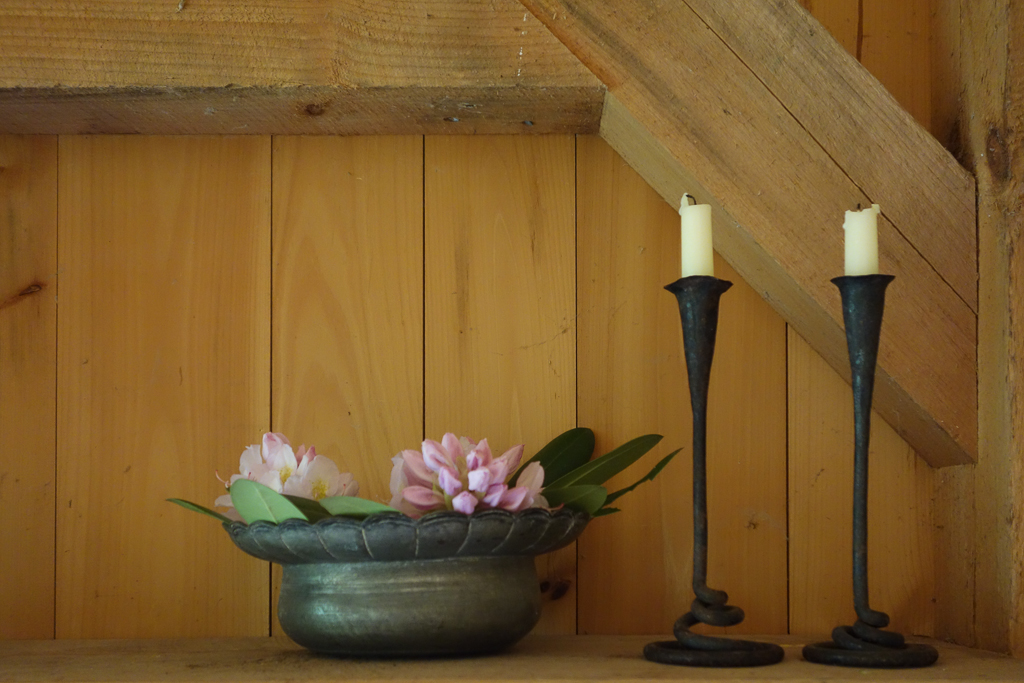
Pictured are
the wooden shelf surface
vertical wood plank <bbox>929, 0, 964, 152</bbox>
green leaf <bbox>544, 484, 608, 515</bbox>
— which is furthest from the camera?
vertical wood plank <bbox>929, 0, 964, 152</bbox>

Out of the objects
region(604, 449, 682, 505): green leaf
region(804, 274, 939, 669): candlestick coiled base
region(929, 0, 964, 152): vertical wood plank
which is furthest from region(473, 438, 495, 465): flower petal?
region(929, 0, 964, 152): vertical wood plank

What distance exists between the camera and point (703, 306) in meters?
0.66

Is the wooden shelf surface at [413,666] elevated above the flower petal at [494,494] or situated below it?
below

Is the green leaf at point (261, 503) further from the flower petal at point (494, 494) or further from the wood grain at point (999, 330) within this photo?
the wood grain at point (999, 330)

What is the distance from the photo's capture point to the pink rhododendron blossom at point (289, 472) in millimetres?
Result: 727

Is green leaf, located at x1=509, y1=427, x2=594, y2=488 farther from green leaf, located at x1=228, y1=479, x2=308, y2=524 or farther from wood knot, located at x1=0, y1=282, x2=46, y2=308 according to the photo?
wood knot, located at x1=0, y1=282, x2=46, y2=308

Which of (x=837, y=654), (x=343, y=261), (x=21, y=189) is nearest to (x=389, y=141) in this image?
(x=343, y=261)

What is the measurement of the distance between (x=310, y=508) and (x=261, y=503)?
0.04 meters

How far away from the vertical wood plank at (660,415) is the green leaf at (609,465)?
7cm

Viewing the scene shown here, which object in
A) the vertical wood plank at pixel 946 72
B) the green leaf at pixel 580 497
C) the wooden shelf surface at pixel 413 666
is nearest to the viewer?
the wooden shelf surface at pixel 413 666

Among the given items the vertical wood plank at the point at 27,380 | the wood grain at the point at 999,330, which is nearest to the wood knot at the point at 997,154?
the wood grain at the point at 999,330

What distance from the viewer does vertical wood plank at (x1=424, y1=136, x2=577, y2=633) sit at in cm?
90

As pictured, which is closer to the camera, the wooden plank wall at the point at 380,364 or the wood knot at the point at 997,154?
the wood knot at the point at 997,154

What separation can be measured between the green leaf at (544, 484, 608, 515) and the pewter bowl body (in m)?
0.03
